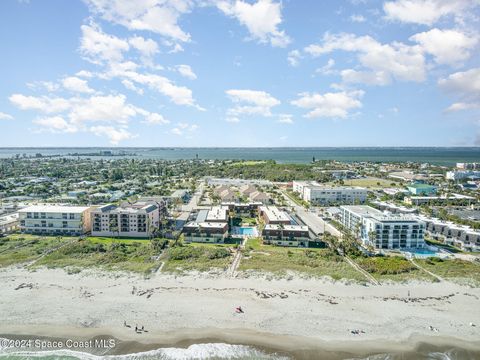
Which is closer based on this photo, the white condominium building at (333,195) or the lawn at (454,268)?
the lawn at (454,268)

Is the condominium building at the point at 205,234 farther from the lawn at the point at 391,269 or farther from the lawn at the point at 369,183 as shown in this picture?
the lawn at the point at 369,183

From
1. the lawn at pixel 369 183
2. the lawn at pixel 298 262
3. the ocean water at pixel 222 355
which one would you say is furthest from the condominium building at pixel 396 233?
the lawn at pixel 369 183

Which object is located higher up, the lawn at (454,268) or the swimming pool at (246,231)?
the swimming pool at (246,231)

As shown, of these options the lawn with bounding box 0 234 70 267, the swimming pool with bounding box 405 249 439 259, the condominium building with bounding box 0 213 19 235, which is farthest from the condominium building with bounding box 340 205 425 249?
Result: the condominium building with bounding box 0 213 19 235

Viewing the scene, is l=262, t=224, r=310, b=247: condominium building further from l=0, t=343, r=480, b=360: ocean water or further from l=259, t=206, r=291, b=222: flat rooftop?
l=0, t=343, r=480, b=360: ocean water

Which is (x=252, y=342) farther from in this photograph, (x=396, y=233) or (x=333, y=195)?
(x=333, y=195)

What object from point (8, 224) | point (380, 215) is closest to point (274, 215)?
point (380, 215)
